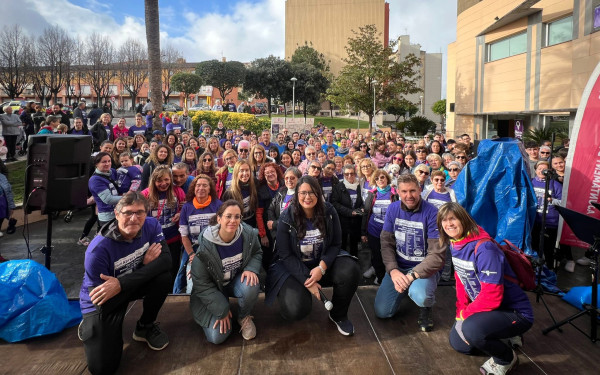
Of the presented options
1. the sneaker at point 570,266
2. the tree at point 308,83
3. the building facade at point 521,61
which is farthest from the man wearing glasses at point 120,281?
the tree at point 308,83

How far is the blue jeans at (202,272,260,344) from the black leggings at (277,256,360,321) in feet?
0.89

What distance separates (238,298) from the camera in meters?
3.46

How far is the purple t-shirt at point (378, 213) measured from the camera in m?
4.96

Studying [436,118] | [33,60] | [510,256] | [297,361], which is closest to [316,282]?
[297,361]

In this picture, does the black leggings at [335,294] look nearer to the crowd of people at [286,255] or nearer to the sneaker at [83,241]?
the crowd of people at [286,255]

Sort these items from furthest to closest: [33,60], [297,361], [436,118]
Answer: [436,118], [33,60], [297,361]

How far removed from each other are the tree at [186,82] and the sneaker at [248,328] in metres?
41.4

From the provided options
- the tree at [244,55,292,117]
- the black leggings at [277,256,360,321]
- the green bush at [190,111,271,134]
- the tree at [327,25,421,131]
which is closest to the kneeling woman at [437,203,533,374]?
the black leggings at [277,256,360,321]

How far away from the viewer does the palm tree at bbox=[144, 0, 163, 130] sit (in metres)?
12.5

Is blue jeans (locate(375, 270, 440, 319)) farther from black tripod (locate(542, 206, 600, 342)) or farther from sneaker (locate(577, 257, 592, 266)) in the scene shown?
sneaker (locate(577, 257, 592, 266))

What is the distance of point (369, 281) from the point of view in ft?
16.7

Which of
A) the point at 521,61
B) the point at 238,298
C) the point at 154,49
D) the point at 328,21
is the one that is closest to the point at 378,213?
the point at 238,298

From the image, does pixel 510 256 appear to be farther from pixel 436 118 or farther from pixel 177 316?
pixel 436 118

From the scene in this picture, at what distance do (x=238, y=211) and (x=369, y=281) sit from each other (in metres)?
2.55
